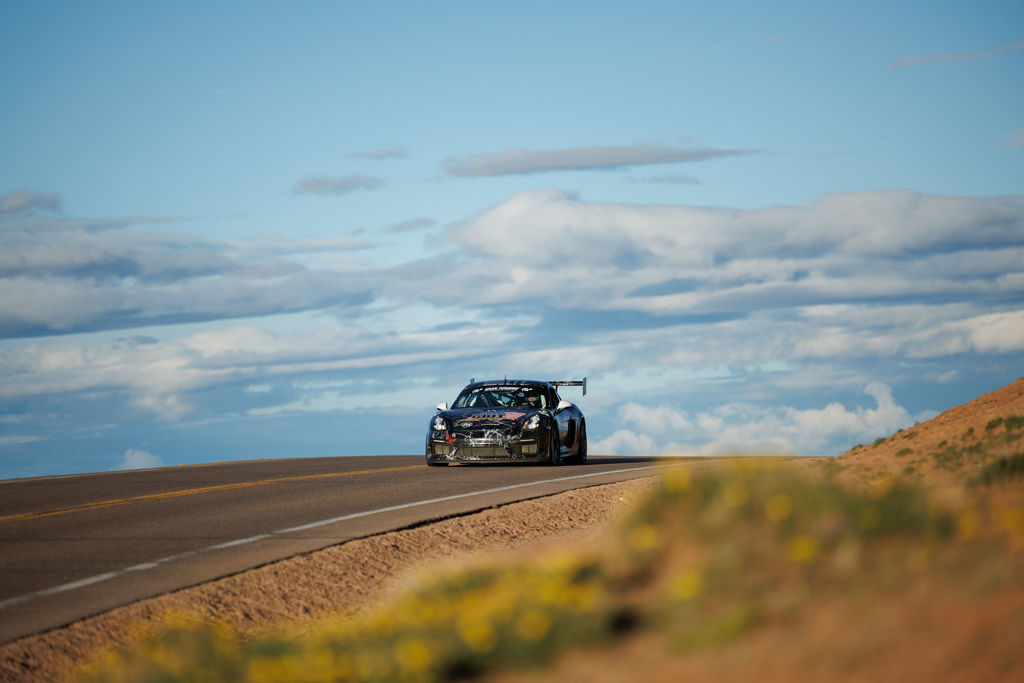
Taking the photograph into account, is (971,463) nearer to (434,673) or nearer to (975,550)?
(975,550)

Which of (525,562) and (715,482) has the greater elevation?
(715,482)

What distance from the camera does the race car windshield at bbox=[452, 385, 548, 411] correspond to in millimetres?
19547

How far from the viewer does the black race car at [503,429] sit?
18.8 meters

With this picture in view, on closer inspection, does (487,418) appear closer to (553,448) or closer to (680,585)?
(553,448)

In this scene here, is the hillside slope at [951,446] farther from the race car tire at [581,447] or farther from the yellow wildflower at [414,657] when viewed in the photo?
the yellow wildflower at [414,657]

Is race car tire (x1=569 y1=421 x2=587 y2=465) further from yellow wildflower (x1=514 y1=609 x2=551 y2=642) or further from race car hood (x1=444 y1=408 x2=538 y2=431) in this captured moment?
yellow wildflower (x1=514 y1=609 x2=551 y2=642)

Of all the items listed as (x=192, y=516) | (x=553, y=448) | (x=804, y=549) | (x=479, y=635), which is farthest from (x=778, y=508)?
(x=553, y=448)

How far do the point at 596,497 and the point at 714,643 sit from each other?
10.8 meters

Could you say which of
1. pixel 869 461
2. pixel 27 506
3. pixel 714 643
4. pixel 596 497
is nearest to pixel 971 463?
pixel 869 461

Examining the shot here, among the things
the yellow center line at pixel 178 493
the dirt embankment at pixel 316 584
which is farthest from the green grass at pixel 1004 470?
the yellow center line at pixel 178 493

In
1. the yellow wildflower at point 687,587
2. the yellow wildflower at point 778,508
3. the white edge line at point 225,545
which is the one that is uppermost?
the yellow wildflower at point 778,508

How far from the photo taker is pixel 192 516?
12.6 metres

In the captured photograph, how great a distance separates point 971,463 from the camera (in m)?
12.8

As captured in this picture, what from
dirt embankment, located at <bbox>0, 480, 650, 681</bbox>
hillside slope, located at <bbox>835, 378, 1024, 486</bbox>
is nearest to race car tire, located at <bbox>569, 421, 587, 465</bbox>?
hillside slope, located at <bbox>835, 378, 1024, 486</bbox>
